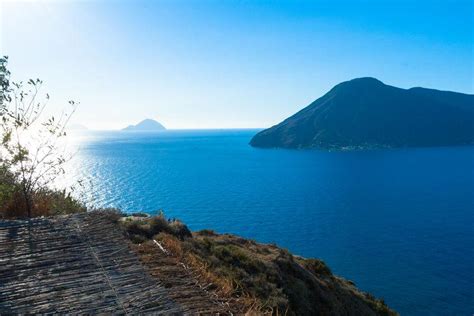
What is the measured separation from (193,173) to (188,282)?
476 ft

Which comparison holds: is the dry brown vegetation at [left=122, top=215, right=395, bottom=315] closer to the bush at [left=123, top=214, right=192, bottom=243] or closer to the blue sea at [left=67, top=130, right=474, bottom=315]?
the bush at [left=123, top=214, right=192, bottom=243]

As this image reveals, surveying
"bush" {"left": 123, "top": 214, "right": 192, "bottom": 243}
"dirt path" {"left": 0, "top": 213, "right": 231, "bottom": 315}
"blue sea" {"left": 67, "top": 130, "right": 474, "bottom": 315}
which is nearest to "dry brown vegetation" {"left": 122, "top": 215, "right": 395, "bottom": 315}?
"bush" {"left": 123, "top": 214, "right": 192, "bottom": 243}

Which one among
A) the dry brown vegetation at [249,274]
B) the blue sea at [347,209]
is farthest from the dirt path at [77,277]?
the blue sea at [347,209]

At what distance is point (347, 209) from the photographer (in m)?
98.1

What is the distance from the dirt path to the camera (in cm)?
675

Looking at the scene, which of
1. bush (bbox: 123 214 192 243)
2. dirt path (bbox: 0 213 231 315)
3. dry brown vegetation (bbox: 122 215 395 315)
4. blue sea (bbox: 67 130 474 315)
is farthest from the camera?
blue sea (bbox: 67 130 474 315)

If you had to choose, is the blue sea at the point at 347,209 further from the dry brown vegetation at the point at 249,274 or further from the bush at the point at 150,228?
the bush at the point at 150,228

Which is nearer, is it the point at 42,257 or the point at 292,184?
the point at 42,257

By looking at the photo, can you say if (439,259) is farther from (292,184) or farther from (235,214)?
(292,184)

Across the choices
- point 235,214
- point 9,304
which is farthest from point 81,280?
point 235,214

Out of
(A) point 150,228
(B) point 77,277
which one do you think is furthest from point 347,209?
(B) point 77,277

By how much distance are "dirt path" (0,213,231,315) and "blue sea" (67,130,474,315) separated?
162ft

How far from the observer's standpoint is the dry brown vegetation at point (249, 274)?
8742 millimetres

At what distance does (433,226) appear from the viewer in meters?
81.2
